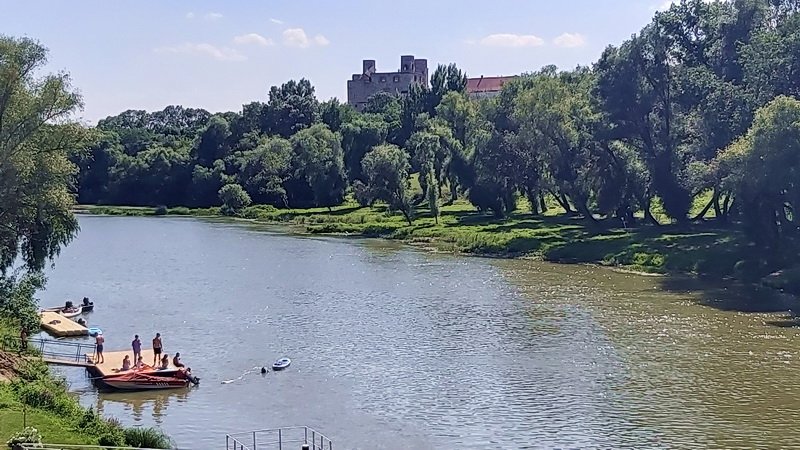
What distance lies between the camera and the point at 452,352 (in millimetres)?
40719

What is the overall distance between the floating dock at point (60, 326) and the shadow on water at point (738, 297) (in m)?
31.6

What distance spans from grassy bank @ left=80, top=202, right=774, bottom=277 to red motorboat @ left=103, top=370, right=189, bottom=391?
37890mm

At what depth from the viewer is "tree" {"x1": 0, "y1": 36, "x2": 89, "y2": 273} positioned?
41.2m

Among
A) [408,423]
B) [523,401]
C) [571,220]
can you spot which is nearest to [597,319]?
[523,401]

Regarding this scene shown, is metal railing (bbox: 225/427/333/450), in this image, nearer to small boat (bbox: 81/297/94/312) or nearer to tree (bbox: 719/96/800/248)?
small boat (bbox: 81/297/94/312)

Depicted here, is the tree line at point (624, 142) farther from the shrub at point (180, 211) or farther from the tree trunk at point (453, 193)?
the shrub at point (180, 211)

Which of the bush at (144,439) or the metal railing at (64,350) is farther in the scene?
the metal railing at (64,350)

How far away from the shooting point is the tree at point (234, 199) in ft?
412

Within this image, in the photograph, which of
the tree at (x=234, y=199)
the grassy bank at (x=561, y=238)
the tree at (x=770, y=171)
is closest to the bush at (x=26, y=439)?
the tree at (x=770, y=171)

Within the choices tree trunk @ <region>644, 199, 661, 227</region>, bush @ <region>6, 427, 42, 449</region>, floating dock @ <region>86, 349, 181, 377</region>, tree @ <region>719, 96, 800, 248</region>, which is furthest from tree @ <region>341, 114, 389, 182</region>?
bush @ <region>6, 427, 42, 449</region>

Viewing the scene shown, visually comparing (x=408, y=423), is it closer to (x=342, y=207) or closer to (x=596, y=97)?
(x=596, y=97)

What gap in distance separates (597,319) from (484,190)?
153 ft

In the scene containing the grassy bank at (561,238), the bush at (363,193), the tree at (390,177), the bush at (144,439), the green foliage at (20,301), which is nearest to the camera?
→ the bush at (144,439)

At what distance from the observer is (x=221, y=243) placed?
86750 mm
